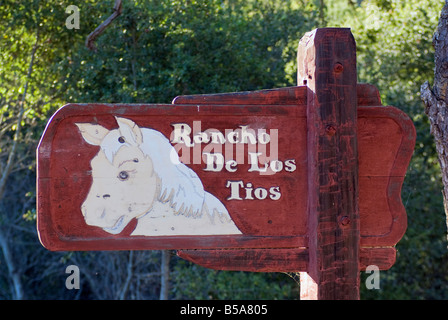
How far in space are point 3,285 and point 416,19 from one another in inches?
289

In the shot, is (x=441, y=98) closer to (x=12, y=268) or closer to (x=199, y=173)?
(x=199, y=173)

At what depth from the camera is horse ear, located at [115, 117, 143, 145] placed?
2266 millimetres

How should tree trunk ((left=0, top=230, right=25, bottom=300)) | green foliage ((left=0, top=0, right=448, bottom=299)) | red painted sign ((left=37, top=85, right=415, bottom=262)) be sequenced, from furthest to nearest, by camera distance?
tree trunk ((left=0, top=230, right=25, bottom=300)) < green foliage ((left=0, top=0, right=448, bottom=299)) < red painted sign ((left=37, top=85, right=415, bottom=262))

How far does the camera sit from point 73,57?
6625 mm

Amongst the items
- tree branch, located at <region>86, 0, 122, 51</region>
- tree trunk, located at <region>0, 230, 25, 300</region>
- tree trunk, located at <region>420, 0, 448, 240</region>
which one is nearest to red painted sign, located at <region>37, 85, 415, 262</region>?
tree trunk, located at <region>420, 0, 448, 240</region>

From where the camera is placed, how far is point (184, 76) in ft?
20.6

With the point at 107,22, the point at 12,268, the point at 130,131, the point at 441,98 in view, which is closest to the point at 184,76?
the point at 107,22

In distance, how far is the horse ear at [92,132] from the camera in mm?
2250

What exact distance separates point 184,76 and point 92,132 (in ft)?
13.4

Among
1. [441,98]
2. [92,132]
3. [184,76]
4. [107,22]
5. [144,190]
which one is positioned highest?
[107,22]

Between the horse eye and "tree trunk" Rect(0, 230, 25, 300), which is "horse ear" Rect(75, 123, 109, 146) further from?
"tree trunk" Rect(0, 230, 25, 300)

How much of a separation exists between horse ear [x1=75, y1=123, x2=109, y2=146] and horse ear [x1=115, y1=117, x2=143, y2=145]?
65 millimetres

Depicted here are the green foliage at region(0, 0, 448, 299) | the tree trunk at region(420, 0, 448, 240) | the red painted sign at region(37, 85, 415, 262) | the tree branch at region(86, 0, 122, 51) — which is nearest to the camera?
the red painted sign at region(37, 85, 415, 262)

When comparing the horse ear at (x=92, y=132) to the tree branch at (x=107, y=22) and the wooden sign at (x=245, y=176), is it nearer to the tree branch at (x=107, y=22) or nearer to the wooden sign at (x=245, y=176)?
the wooden sign at (x=245, y=176)
